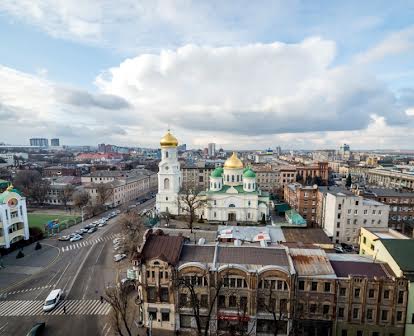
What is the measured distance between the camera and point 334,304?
25.0m

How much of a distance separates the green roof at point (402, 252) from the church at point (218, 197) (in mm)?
34490

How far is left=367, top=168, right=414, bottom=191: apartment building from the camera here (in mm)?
95125

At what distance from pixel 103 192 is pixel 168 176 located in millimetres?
25782

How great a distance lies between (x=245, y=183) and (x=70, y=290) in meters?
44.6

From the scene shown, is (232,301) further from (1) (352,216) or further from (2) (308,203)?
(2) (308,203)

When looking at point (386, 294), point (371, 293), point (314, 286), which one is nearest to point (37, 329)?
point (314, 286)

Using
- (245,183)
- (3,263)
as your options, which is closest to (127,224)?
(3,263)

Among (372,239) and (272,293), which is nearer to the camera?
(272,293)

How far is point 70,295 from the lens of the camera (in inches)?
1336

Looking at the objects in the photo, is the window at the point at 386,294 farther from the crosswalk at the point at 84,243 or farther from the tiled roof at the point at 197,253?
the crosswalk at the point at 84,243

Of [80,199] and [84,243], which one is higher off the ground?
[80,199]

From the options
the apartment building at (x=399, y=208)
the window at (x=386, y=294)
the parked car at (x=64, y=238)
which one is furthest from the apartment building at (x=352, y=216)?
the parked car at (x=64, y=238)

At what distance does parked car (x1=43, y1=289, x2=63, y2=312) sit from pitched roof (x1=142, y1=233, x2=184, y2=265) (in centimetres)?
1522

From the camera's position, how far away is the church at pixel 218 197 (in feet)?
204
